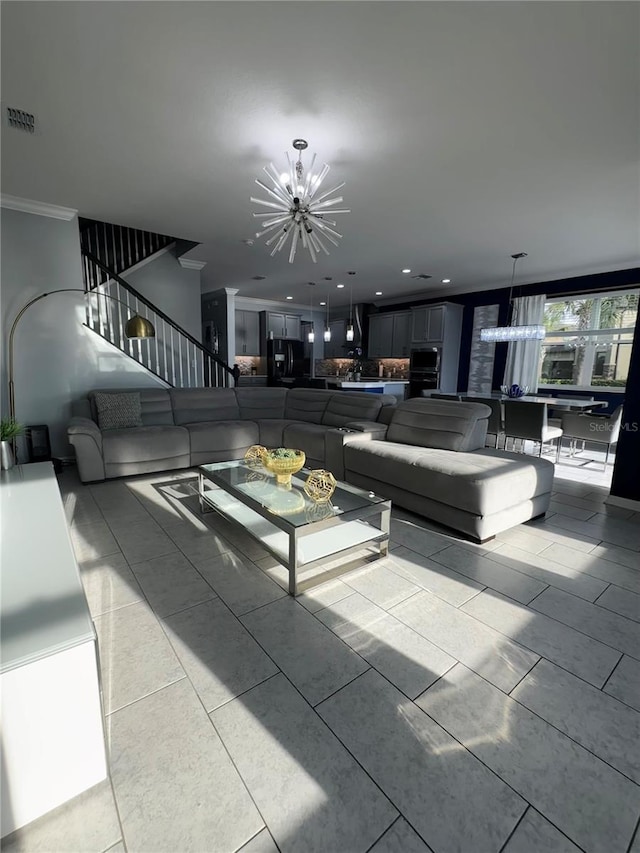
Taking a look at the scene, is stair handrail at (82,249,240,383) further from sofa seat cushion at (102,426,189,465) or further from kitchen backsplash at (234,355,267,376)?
kitchen backsplash at (234,355,267,376)

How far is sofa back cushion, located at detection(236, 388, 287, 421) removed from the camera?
541cm

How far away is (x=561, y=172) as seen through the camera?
312cm

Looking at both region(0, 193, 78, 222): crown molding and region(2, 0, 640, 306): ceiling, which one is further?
region(0, 193, 78, 222): crown molding

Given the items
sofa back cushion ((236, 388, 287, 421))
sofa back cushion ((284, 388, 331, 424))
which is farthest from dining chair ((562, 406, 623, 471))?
sofa back cushion ((236, 388, 287, 421))

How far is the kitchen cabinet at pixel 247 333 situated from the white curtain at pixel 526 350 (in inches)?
229

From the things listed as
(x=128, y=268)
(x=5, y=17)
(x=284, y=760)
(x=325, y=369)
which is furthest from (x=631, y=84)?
(x=325, y=369)

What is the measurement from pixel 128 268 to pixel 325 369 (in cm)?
610

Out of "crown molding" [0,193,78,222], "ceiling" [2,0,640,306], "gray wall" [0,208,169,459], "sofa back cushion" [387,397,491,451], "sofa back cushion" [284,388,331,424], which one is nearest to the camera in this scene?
"ceiling" [2,0,640,306]

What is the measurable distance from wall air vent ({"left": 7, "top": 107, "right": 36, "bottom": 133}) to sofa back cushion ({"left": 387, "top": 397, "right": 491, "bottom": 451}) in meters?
3.70

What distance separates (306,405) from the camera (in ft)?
17.4

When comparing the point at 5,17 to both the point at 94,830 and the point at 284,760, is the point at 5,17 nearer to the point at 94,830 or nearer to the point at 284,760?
the point at 94,830

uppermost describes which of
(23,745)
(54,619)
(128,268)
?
(128,268)

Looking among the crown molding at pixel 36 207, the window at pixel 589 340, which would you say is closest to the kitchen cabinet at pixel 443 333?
the window at pixel 589 340

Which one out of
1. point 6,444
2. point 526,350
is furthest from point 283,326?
point 6,444
